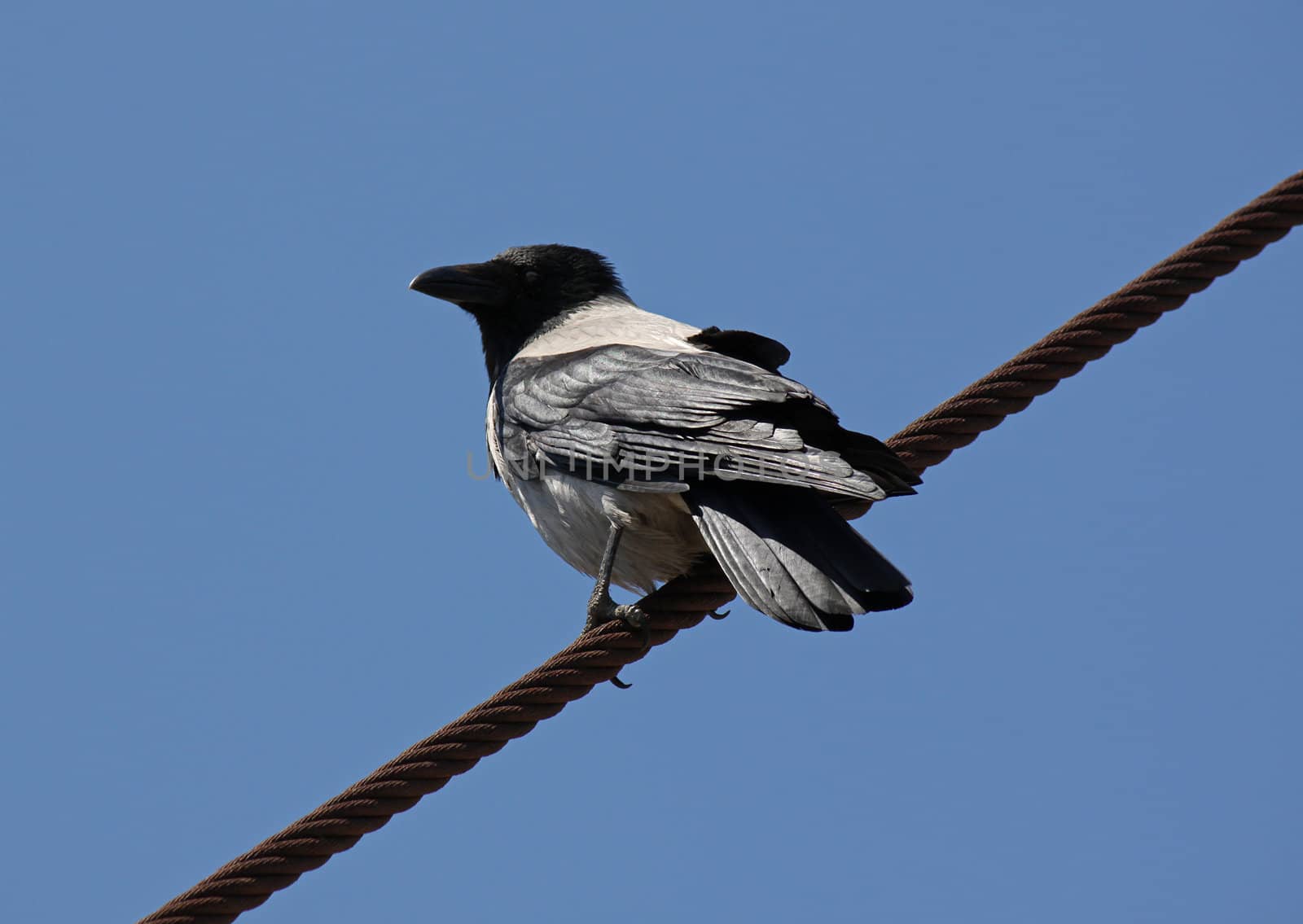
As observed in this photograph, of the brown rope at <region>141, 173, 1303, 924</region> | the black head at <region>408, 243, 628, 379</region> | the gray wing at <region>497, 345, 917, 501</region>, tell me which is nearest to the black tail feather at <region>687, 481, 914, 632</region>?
the gray wing at <region>497, 345, 917, 501</region>

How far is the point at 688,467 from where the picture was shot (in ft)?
16.3

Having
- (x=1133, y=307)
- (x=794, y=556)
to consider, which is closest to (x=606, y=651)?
(x=794, y=556)

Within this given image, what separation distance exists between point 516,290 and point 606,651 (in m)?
3.07

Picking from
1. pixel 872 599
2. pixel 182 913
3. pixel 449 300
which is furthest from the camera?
pixel 449 300

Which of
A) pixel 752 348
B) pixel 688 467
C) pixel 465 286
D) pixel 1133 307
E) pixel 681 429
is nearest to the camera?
pixel 1133 307

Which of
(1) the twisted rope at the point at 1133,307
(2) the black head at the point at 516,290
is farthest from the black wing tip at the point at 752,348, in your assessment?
(2) the black head at the point at 516,290

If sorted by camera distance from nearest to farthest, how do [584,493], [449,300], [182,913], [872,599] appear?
[182,913], [872,599], [584,493], [449,300]

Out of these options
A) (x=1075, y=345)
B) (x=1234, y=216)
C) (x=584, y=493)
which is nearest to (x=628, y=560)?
(x=584, y=493)

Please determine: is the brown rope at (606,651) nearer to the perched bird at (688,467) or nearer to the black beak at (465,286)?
the perched bird at (688,467)

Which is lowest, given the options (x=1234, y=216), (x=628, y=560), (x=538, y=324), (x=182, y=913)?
(x=182, y=913)

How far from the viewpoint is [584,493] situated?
18.0 feet

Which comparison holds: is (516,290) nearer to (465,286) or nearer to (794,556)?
(465,286)

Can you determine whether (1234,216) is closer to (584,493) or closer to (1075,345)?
(1075,345)

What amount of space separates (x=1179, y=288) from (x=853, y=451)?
3.53 feet
